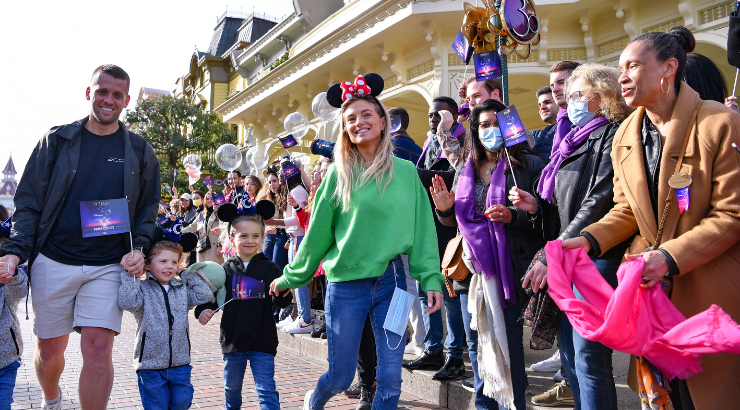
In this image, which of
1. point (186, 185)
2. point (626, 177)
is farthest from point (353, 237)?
point (186, 185)

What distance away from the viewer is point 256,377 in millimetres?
3547

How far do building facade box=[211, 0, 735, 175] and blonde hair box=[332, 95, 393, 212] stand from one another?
4.14 m

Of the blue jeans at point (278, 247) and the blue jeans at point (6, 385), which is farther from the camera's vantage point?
the blue jeans at point (278, 247)

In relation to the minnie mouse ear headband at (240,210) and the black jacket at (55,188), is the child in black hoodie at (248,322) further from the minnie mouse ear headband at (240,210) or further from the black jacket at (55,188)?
the black jacket at (55,188)

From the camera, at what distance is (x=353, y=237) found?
3.06m

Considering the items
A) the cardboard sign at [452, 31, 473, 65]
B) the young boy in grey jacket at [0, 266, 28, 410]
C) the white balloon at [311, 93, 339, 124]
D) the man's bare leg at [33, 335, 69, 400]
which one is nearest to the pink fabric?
the man's bare leg at [33, 335, 69, 400]

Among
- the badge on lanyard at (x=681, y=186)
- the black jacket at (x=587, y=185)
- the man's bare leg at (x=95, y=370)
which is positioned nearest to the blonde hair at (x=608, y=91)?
the black jacket at (x=587, y=185)

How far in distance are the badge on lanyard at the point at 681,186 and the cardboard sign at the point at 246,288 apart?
2564 millimetres

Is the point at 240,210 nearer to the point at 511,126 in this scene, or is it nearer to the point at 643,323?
the point at 511,126

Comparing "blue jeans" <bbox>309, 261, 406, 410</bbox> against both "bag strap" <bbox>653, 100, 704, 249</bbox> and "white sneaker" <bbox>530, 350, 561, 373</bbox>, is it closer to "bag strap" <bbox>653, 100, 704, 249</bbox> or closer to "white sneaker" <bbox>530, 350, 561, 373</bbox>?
"bag strap" <bbox>653, 100, 704, 249</bbox>

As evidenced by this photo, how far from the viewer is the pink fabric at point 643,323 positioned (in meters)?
1.90

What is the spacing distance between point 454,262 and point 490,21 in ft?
8.69

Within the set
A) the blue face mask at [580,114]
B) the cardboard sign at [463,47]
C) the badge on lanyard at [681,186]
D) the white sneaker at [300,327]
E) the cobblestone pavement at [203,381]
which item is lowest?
the cobblestone pavement at [203,381]

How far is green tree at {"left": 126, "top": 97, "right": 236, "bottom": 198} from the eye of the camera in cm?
2438
